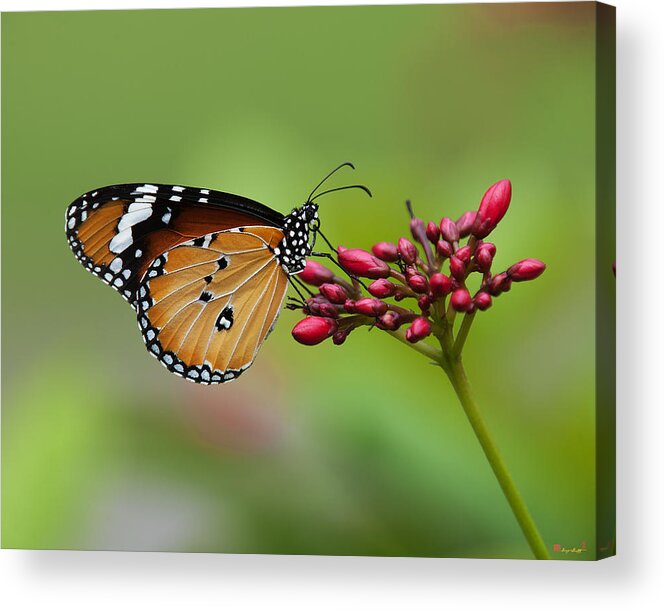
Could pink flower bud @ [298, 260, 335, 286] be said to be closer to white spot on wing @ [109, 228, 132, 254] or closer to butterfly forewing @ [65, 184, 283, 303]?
butterfly forewing @ [65, 184, 283, 303]

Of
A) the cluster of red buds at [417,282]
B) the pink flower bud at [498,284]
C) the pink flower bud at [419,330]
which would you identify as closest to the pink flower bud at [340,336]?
the cluster of red buds at [417,282]

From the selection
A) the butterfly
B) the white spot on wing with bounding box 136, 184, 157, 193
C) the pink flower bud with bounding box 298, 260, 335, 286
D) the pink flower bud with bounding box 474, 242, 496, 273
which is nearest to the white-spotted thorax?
the butterfly

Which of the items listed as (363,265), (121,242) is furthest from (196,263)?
(363,265)

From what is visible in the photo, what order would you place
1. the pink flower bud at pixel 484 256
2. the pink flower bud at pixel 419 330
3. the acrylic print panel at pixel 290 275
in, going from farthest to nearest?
the acrylic print panel at pixel 290 275 < the pink flower bud at pixel 484 256 < the pink flower bud at pixel 419 330

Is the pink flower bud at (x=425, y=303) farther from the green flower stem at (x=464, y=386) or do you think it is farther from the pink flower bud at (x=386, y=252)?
the pink flower bud at (x=386, y=252)

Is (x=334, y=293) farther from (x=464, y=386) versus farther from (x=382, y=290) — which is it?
(x=464, y=386)

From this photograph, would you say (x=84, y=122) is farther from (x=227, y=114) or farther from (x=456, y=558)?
(x=456, y=558)

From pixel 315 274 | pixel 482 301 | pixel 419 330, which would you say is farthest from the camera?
pixel 315 274
